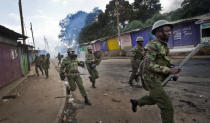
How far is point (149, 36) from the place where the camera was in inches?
741

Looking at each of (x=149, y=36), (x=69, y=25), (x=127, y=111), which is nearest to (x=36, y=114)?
(x=127, y=111)

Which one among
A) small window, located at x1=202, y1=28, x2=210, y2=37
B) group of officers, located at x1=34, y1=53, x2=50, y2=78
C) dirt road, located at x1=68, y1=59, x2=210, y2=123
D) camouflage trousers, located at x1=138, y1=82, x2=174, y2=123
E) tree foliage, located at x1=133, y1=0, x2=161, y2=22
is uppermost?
tree foliage, located at x1=133, y1=0, x2=161, y2=22

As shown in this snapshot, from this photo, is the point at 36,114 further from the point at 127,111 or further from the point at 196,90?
the point at 196,90

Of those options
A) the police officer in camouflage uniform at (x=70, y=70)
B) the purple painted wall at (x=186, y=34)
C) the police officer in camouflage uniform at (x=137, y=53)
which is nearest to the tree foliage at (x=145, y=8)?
the purple painted wall at (x=186, y=34)

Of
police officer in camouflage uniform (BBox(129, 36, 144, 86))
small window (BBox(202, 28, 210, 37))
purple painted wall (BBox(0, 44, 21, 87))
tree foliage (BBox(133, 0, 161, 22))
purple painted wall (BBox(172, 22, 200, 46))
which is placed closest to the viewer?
police officer in camouflage uniform (BBox(129, 36, 144, 86))

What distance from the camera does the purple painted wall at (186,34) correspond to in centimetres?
1425

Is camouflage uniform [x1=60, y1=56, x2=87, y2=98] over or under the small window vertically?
under

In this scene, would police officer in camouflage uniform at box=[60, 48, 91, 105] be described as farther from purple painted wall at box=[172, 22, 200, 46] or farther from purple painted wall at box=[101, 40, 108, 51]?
purple painted wall at box=[101, 40, 108, 51]

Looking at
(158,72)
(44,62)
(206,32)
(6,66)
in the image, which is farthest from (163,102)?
(206,32)

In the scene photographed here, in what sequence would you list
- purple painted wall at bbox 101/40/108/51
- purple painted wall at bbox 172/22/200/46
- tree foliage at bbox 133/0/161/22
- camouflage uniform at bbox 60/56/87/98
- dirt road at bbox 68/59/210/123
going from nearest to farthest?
1. dirt road at bbox 68/59/210/123
2. camouflage uniform at bbox 60/56/87/98
3. purple painted wall at bbox 172/22/200/46
4. purple painted wall at bbox 101/40/108/51
5. tree foliage at bbox 133/0/161/22

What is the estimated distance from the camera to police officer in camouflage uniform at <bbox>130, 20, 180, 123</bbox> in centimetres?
215

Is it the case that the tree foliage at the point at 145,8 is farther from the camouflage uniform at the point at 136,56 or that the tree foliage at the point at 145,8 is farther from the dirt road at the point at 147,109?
the dirt road at the point at 147,109

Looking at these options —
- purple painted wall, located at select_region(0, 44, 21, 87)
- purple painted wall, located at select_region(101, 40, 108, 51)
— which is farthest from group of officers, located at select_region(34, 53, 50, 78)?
purple painted wall, located at select_region(101, 40, 108, 51)

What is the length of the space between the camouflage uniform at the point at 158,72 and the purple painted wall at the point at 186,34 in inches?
576
